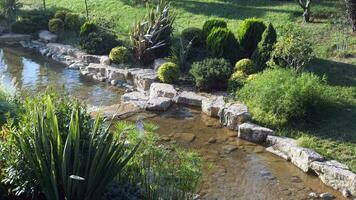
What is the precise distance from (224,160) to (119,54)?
18.9 feet

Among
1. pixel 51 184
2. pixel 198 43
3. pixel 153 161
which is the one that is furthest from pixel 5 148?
pixel 198 43

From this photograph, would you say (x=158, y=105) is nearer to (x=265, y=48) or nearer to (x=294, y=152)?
(x=265, y=48)

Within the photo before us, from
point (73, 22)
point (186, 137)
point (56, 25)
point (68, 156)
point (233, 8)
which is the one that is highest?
point (233, 8)

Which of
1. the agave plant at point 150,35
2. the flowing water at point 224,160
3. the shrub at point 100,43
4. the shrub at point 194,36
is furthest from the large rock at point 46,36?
the shrub at point 194,36

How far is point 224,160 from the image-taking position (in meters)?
8.38

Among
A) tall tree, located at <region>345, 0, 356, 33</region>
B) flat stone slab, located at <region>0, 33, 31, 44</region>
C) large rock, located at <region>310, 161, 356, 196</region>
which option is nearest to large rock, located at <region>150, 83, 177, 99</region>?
large rock, located at <region>310, 161, 356, 196</region>

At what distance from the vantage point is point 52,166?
4.60 m

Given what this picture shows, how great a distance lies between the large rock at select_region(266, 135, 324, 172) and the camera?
8.00m

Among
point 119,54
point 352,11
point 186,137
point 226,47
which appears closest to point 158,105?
point 186,137

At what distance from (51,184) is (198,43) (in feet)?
29.3

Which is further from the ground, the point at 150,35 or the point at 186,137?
the point at 150,35

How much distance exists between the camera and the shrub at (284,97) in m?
9.15

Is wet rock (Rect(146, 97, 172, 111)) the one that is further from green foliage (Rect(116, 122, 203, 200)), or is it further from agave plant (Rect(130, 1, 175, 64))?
green foliage (Rect(116, 122, 203, 200))

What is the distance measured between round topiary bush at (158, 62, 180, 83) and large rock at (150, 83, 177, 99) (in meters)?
0.23
